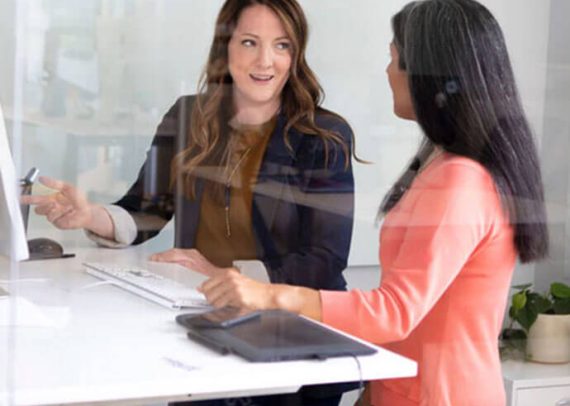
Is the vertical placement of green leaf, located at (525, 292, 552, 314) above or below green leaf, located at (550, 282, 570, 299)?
below

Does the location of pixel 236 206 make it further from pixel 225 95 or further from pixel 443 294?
pixel 443 294

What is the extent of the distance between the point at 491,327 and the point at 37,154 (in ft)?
3.38

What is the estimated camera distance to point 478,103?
1592mm

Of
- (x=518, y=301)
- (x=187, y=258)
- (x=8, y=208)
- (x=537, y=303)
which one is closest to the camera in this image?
(x=8, y=208)

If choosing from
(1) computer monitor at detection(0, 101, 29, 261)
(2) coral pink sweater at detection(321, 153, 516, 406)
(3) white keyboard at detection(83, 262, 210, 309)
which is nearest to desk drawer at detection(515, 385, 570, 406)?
(2) coral pink sweater at detection(321, 153, 516, 406)

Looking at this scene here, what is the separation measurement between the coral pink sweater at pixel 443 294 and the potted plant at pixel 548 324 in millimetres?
572

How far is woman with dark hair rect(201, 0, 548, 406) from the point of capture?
1.50 metres

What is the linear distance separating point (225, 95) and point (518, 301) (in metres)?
0.81

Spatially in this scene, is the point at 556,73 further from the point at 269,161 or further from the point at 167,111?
the point at 167,111

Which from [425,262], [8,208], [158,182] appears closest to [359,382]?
[425,262]

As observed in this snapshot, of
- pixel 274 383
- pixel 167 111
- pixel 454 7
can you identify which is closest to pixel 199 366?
pixel 274 383

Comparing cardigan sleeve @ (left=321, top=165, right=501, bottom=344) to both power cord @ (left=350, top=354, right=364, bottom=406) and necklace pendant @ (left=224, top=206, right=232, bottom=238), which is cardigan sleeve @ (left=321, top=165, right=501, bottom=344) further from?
necklace pendant @ (left=224, top=206, right=232, bottom=238)

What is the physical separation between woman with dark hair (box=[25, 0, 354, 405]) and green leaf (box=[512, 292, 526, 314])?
0.40 m

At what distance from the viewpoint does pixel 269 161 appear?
2107mm
